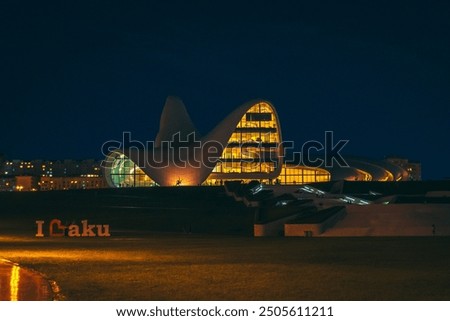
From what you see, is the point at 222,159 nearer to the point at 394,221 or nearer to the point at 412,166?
the point at 394,221

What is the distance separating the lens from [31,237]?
2822 centimetres

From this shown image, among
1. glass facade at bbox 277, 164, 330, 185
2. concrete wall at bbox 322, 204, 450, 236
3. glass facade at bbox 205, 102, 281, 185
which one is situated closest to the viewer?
concrete wall at bbox 322, 204, 450, 236

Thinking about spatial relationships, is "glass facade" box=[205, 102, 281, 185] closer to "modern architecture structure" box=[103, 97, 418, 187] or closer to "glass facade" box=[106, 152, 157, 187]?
"modern architecture structure" box=[103, 97, 418, 187]

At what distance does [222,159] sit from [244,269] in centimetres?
6645

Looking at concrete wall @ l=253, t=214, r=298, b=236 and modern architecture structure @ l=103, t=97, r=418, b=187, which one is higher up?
modern architecture structure @ l=103, t=97, r=418, b=187

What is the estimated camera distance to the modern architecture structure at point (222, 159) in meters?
79.6

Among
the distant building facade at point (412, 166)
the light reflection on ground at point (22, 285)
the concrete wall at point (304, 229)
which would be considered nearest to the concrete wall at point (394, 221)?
the concrete wall at point (304, 229)

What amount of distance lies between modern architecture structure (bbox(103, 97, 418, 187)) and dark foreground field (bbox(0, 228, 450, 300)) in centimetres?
5569

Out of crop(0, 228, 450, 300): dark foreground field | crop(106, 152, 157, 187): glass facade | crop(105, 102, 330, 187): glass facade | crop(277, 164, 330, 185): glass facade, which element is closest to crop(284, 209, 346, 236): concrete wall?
crop(0, 228, 450, 300): dark foreground field

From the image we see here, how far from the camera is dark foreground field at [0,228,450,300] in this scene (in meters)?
12.3

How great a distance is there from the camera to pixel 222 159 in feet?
269

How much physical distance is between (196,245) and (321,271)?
8564 mm

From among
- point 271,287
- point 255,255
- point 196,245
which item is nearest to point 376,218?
point 196,245
